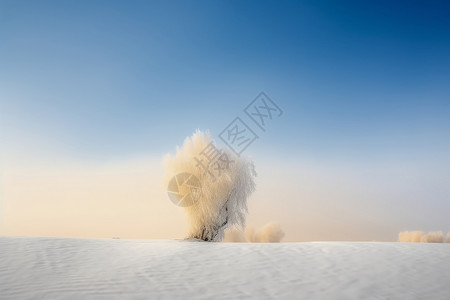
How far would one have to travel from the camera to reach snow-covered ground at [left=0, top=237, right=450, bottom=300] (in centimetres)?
698

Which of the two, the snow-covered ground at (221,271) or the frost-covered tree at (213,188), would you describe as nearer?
the snow-covered ground at (221,271)

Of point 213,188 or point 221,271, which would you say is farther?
point 213,188

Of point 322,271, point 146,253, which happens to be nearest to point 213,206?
point 146,253

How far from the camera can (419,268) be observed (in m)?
8.71

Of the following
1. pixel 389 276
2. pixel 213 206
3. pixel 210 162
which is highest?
pixel 210 162

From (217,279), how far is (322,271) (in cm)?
277

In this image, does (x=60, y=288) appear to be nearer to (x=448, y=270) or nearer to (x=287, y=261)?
(x=287, y=261)

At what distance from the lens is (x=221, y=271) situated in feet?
28.1

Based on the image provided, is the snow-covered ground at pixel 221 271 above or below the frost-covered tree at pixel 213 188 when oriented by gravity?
below

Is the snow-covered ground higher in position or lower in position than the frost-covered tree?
lower

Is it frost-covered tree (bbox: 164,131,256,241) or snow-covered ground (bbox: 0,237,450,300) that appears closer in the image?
snow-covered ground (bbox: 0,237,450,300)

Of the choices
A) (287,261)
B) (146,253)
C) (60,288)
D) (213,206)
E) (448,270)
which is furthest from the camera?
(213,206)

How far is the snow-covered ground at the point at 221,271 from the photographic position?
698 cm

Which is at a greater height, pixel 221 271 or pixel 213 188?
pixel 213 188
